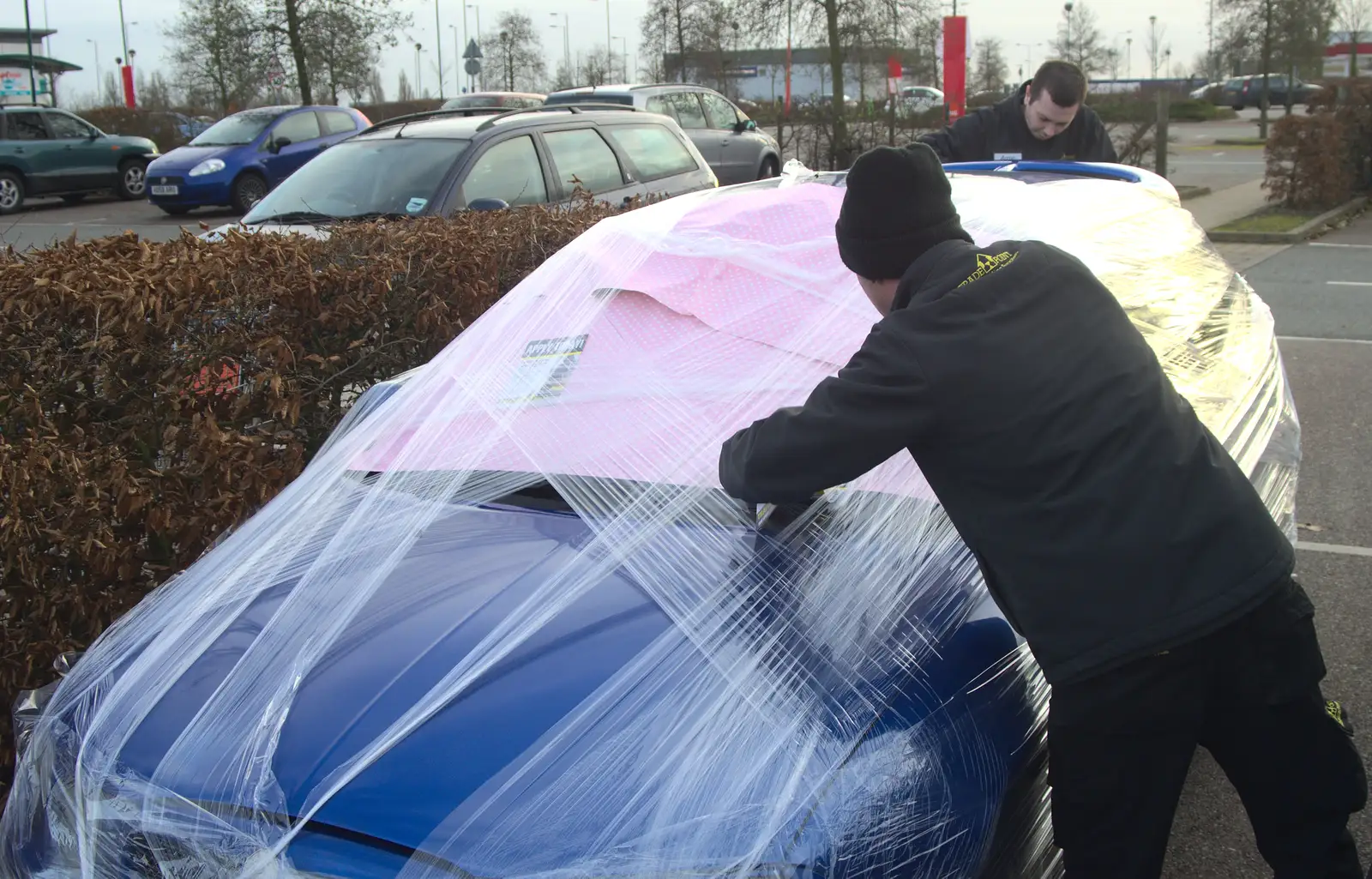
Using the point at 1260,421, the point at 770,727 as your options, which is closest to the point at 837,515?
the point at 770,727

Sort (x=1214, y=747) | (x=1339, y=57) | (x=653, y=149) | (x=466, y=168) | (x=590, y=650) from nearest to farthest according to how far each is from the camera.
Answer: (x=590, y=650) < (x=1214, y=747) < (x=466, y=168) < (x=653, y=149) < (x=1339, y=57)

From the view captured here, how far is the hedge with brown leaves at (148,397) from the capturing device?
9.87ft

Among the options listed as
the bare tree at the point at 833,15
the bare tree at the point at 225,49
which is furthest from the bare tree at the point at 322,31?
the bare tree at the point at 833,15

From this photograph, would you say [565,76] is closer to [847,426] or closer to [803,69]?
[803,69]

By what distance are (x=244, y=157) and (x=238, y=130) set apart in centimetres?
86

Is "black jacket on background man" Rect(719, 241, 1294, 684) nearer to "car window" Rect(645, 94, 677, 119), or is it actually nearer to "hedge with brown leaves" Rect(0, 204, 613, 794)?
"hedge with brown leaves" Rect(0, 204, 613, 794)

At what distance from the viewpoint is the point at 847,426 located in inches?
74.2

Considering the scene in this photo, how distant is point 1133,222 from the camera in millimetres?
3287

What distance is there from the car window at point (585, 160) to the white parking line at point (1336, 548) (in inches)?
186

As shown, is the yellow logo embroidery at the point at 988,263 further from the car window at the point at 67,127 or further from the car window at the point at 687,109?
the car window at the point at 67,127

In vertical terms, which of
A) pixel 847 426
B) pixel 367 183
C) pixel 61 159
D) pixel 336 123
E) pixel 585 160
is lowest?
pixel 847 426

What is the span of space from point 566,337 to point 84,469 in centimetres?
136

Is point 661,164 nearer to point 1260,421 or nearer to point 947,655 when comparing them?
point 1260,421

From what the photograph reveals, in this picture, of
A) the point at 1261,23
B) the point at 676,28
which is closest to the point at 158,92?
the point at 676,28
